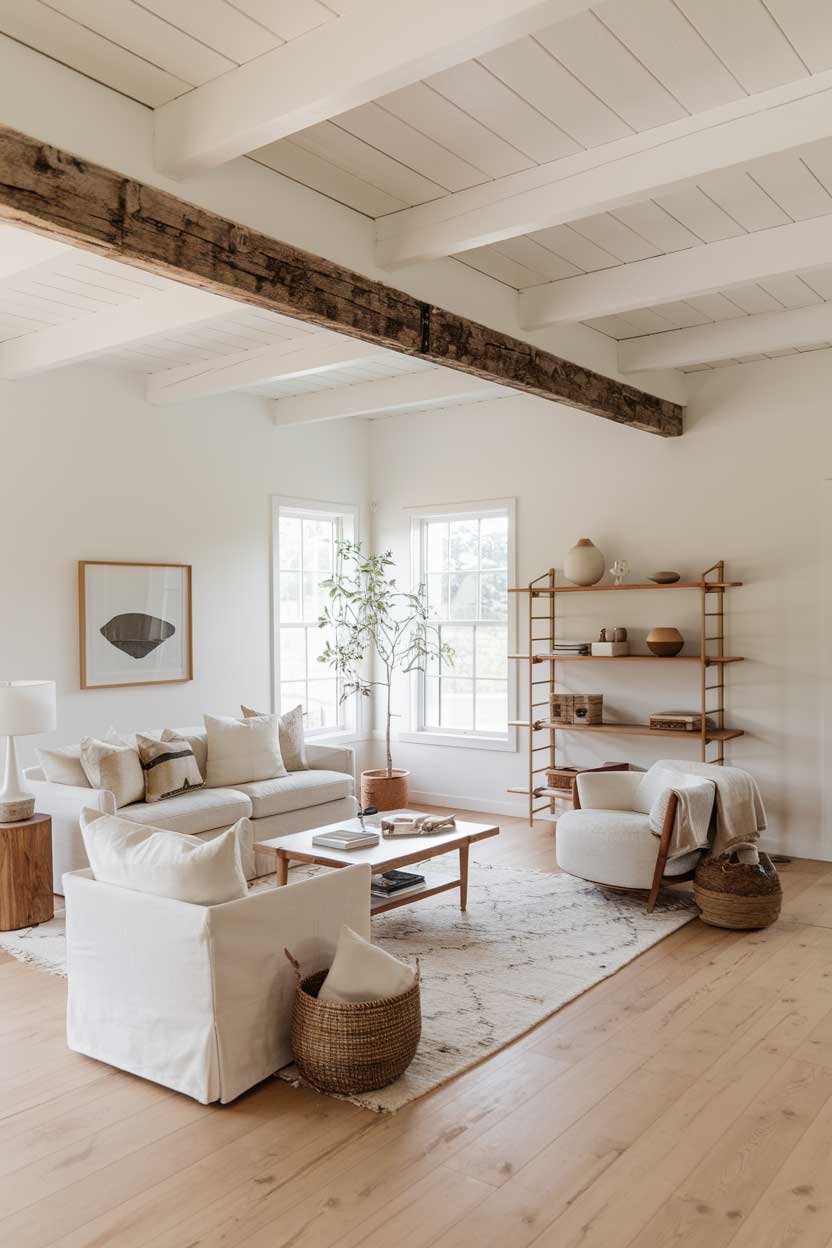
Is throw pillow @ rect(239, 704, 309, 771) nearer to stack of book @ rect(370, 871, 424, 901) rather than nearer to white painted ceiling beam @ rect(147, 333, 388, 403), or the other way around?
stack of book @ rect(370, 871, 424, 901)

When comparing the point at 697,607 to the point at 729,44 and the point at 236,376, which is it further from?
the point at 729,44

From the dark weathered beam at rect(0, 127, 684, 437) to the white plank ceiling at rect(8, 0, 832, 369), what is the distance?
0.27 m

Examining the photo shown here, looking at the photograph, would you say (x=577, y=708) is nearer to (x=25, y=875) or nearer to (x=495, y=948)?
(x=495, y=948)

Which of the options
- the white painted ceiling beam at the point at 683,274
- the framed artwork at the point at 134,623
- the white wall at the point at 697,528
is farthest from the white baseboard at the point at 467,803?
the white painted ceiling beam at the point at 683,274

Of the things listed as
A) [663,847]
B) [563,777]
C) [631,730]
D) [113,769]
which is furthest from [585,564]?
[113,769]

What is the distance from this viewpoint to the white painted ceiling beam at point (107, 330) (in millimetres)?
4383

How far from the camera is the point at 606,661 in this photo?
6.48 meters

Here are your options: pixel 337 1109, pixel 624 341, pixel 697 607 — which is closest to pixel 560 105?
pixel 624 341

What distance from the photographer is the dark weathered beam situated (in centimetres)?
256

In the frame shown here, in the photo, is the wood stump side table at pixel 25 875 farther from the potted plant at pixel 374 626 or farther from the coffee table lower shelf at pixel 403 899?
the potted plant at pixel 374 626

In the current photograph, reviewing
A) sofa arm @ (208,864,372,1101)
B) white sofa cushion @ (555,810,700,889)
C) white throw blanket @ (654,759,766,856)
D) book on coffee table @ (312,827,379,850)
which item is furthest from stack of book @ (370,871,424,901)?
white throw blanket @ (654,759,766,856)

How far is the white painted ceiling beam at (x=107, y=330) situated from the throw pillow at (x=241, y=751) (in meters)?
2.16


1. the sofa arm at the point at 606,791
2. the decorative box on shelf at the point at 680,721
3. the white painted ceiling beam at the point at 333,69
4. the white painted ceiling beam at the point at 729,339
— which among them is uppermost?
the white painted ceiling beam at the point at 729,339

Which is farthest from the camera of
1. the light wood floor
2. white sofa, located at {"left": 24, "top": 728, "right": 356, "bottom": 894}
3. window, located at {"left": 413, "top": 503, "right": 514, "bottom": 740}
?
window, located at {"left": 413, "top": 503, "right": 514, "bottom": 740}
